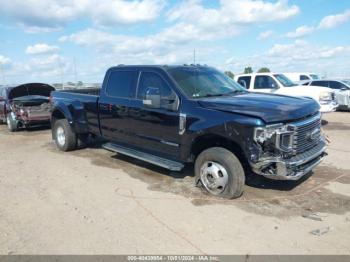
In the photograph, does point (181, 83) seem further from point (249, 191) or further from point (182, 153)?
point (249, 191)

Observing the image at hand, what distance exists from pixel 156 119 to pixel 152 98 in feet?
1.51

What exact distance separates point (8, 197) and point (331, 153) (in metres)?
6.82

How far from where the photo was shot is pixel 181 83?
610 centimetres

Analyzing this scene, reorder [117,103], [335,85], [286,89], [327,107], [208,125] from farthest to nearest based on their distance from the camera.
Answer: [335,85] < [286,89] < [327,107] < [117,103] < [208,125]

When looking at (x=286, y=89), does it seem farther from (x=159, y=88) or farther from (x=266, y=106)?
(x=266, y=106)

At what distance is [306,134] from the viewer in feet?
17.7

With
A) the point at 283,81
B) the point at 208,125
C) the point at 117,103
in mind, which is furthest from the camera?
the point at 283,81

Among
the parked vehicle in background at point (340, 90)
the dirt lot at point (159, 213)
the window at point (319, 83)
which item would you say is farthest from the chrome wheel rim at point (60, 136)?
the window at point (319, 83)

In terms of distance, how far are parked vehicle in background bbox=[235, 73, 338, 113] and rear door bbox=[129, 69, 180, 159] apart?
680 cm

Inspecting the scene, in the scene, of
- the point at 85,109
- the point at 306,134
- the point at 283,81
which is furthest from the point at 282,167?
the point at 283,81

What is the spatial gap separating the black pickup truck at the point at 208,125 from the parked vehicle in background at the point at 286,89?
6.58 m

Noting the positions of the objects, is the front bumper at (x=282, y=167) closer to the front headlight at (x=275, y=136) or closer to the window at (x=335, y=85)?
the front headlight at (x=275, y=136)

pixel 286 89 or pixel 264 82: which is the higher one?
pixel 264 82

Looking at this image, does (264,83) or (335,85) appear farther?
(335,85)
